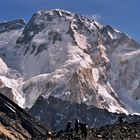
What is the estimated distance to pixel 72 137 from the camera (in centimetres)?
4744

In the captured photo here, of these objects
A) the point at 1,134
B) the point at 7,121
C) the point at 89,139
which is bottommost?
the point at 89,139

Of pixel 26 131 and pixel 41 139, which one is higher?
pixel 26 131

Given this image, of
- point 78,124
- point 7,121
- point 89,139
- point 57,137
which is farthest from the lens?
point 7,121

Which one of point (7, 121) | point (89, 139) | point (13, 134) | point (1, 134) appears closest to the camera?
point (89, 139)

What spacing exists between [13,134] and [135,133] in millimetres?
117308

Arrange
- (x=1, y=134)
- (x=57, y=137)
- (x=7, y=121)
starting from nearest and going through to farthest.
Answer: (x=57, y=137) → (x=1, y=134) → (x=7, y=121)

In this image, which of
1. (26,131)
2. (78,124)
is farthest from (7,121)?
(78,124)

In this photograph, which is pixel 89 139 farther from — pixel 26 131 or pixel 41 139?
pixel 26 131

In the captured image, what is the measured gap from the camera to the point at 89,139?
4594 cm

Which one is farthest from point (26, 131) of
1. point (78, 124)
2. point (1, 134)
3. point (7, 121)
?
point (78, 124)

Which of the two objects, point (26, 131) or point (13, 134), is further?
point (26, 131)

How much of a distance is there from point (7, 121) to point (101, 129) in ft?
448

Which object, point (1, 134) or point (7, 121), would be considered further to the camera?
point (7, 121)

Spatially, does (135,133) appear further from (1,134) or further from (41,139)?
(1,134)
